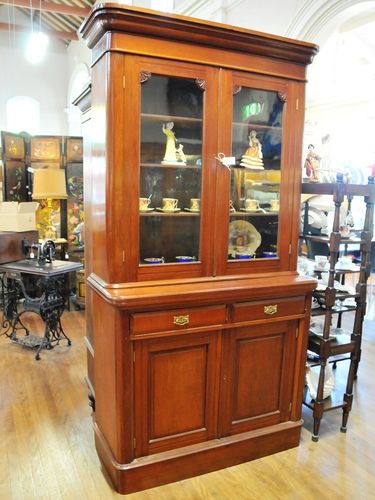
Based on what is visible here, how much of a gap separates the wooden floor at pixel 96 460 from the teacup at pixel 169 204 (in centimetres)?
143

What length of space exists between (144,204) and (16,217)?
127 inches

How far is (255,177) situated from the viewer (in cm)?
246

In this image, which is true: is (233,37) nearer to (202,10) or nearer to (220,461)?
(220,461)

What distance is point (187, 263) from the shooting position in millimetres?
2232

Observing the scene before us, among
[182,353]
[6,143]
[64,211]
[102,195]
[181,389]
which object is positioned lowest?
[181,389]

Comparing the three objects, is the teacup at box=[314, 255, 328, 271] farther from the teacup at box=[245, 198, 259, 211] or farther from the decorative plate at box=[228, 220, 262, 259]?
the teacup at box=[245, 198, 259, 211]

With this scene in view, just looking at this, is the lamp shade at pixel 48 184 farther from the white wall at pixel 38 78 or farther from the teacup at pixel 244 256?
the white wall at pixel 38 78

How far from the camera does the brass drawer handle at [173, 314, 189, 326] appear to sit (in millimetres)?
2105

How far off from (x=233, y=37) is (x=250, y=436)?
6.95 feet

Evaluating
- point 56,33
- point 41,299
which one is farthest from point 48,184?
point 56,33

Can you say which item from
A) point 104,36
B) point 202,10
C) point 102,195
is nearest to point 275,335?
point 102,195

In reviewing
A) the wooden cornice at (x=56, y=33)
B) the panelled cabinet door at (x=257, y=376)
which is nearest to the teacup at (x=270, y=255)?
the panelled cabinet door at (x=257, y=376)

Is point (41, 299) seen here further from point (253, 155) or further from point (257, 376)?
point (253, 155)

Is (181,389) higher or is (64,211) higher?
(64,211)
